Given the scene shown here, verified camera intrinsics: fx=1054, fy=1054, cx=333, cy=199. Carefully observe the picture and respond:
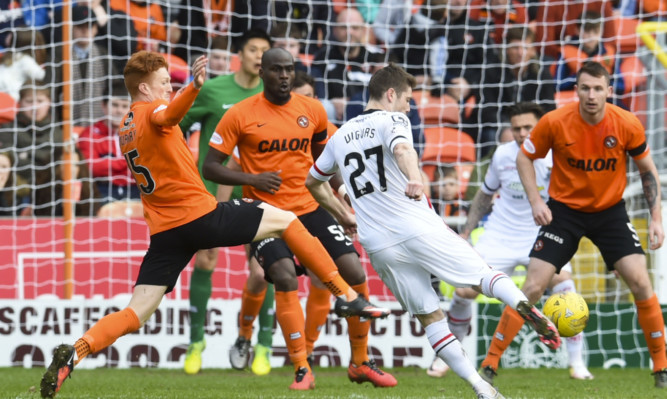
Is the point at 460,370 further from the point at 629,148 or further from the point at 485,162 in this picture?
the point at 485,162

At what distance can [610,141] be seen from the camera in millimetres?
7219

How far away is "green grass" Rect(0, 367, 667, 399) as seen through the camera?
670cm

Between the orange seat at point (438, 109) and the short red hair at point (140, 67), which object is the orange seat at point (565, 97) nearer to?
the orange seat at point (438, 109)

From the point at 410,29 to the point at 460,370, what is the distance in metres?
7.27

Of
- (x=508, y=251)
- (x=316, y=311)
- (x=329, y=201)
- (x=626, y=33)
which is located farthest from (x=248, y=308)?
(x=626, y=33)

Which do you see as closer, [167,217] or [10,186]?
[167,217]

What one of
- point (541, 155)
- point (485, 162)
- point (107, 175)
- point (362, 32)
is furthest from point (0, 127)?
point (541, 155)

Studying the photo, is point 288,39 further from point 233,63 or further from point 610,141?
point 610,141

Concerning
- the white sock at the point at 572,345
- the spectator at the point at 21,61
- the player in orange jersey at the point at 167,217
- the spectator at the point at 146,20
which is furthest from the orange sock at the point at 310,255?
the spectator at the point at 21,61

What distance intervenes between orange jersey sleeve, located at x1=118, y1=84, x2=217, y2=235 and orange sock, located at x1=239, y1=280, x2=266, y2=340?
2.39 meters

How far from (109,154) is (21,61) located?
1.67m

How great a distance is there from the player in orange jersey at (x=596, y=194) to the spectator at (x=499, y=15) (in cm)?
483

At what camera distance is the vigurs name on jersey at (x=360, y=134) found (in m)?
5.96

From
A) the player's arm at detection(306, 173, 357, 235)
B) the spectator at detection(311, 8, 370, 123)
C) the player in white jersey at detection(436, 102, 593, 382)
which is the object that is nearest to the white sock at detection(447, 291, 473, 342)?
the player in white jersey at detection(436, 102, 593, 382)
